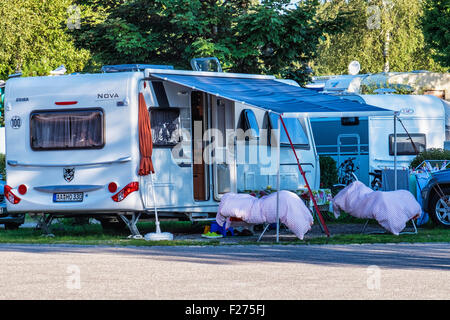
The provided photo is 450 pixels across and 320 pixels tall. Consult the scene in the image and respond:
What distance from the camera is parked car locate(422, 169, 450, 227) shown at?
1769cm

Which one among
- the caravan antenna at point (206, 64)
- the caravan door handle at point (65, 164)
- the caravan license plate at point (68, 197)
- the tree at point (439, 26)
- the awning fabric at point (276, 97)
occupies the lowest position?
the caravan license plate at point (68, 197)

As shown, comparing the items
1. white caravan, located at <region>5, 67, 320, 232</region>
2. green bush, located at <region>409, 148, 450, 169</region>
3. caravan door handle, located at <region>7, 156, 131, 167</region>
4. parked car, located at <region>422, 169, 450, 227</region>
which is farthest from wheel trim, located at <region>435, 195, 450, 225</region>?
caravan door handle, located at <region>7, 156, 131, 167</region>

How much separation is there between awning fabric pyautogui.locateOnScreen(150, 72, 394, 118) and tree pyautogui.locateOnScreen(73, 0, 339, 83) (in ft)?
22.0

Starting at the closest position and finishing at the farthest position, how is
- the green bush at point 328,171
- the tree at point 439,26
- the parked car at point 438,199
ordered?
the parked car at point 438,199 → the green bush at point 328,171 → the tree at point 439,26

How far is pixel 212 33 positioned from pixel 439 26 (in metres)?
14.6

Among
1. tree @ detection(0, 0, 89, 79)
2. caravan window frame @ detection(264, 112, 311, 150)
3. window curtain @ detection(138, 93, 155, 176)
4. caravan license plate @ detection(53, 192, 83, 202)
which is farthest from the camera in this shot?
tree @ detection(0, 0, 89, 79)

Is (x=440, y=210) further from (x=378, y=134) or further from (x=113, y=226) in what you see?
(x=378, y=134)

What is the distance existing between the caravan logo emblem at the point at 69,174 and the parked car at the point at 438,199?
631 centimetres

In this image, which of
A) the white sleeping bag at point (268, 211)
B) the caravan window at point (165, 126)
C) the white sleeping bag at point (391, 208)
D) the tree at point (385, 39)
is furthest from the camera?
the tree at point (385, 39)

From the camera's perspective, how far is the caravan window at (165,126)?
54.5ft

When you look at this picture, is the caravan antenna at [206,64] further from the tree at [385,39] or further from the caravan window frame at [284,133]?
the tree at [385,39]

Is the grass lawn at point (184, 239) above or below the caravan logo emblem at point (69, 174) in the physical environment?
below

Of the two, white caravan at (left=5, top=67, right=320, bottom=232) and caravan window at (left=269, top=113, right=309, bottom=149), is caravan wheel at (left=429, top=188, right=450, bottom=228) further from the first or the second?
white caravan at (left=5, top=67, right=320, bottom=232)

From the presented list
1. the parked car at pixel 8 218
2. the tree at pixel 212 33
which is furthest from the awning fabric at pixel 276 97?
the tree at pixel 212 33
